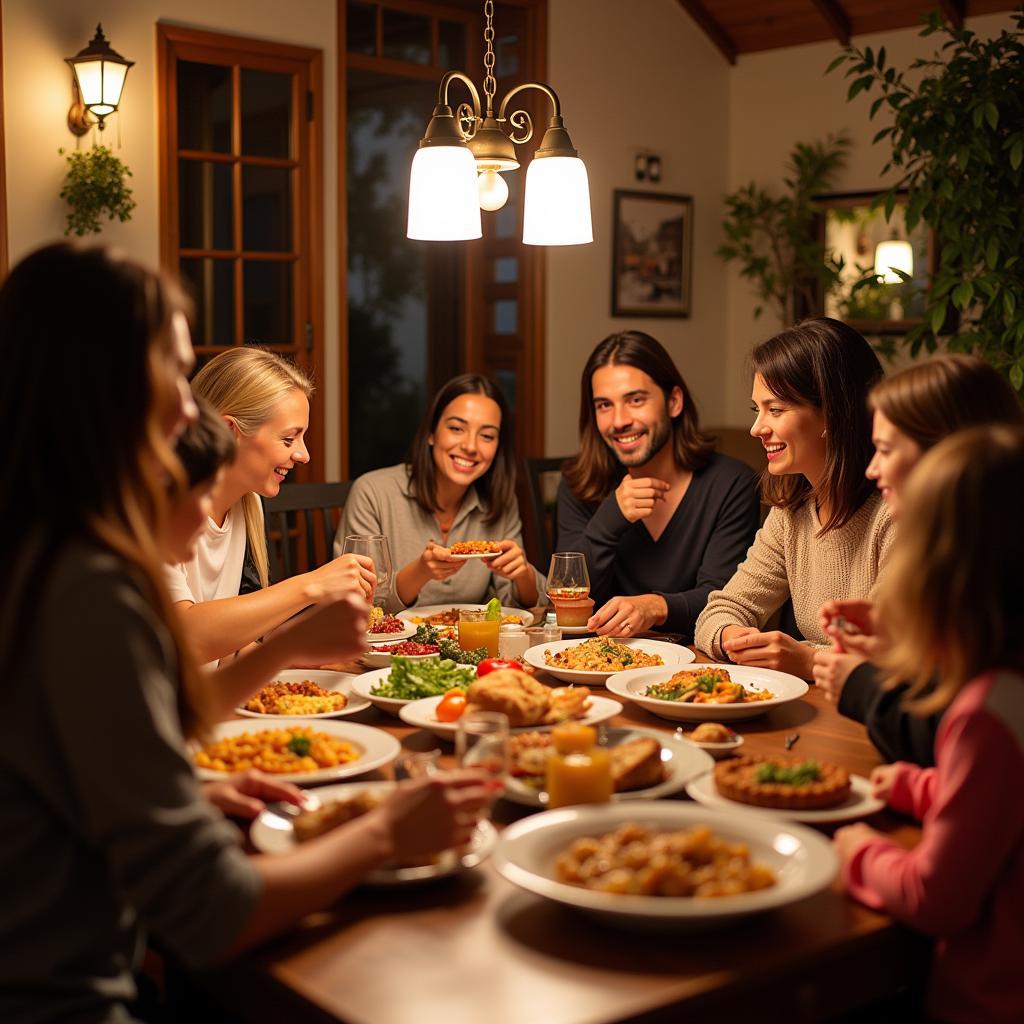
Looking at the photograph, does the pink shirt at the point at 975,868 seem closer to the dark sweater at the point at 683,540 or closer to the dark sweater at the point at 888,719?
the dark sweater at the point at 888,719

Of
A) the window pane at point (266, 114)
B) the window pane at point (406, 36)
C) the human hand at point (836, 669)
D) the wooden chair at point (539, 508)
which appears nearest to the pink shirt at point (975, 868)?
the human hand at point (836, 669)

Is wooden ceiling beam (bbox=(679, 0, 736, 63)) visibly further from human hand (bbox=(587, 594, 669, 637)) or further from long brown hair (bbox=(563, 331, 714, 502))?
human hand (bbox=(587, 594, 669, 637))

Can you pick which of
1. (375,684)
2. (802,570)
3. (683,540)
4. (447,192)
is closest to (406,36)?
(683,540)

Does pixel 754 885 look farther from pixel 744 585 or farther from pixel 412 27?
pixel 412 27

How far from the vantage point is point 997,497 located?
1.36 metres

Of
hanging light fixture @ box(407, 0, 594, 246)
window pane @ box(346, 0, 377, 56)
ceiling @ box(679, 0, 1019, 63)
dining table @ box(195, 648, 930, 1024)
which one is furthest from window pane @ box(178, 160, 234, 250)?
dining table @ box(195, 648, 930, 1024)

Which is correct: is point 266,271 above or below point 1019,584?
above

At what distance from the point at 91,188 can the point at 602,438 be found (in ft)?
7.03

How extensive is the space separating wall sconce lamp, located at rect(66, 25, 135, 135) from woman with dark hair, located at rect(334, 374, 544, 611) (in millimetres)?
1854

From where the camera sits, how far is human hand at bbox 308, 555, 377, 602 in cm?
243

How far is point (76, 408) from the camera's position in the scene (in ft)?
4.05

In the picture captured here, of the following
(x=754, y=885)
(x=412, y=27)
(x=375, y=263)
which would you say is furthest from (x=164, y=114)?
(x=754, y=885)

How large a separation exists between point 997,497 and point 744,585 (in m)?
1.46

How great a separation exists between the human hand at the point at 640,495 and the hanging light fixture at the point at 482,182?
855 mm
